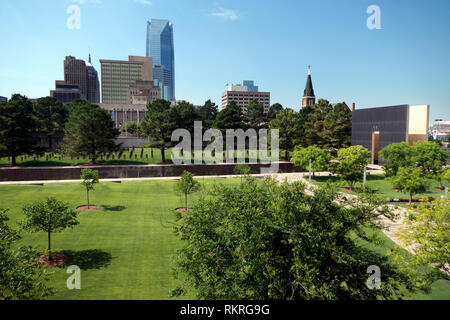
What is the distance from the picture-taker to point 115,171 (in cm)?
4419

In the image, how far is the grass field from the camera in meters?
14.3

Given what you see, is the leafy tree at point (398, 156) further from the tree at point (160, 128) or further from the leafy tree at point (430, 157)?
the tree at point (160, 128)

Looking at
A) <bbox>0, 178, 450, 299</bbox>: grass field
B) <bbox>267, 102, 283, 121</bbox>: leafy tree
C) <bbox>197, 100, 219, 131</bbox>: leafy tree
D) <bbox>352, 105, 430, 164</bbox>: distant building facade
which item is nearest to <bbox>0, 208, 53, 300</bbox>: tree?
<bbox>0, 178, 450, 299</bbox>: grass field

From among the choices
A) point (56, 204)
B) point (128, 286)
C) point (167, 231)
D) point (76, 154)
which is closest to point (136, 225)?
point (167, 231)

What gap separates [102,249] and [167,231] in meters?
4.92

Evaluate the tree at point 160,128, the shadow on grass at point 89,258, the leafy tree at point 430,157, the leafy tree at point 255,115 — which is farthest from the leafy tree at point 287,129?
the shadow on grass at point 89,258

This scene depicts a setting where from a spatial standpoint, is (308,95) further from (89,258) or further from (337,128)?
(89,258)

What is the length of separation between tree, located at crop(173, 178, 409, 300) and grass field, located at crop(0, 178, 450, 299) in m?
4.80

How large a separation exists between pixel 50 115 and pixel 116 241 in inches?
2900

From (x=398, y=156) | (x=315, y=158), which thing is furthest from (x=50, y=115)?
(x=398, y=156)

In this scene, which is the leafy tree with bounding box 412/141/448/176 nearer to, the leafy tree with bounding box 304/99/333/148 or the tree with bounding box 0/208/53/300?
the leafy tree with bounding box 304/99/333/148

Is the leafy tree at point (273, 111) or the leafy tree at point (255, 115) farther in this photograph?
the leafy tree at point (273, 111)

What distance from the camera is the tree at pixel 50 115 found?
241 ft

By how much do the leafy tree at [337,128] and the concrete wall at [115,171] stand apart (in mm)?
18249
